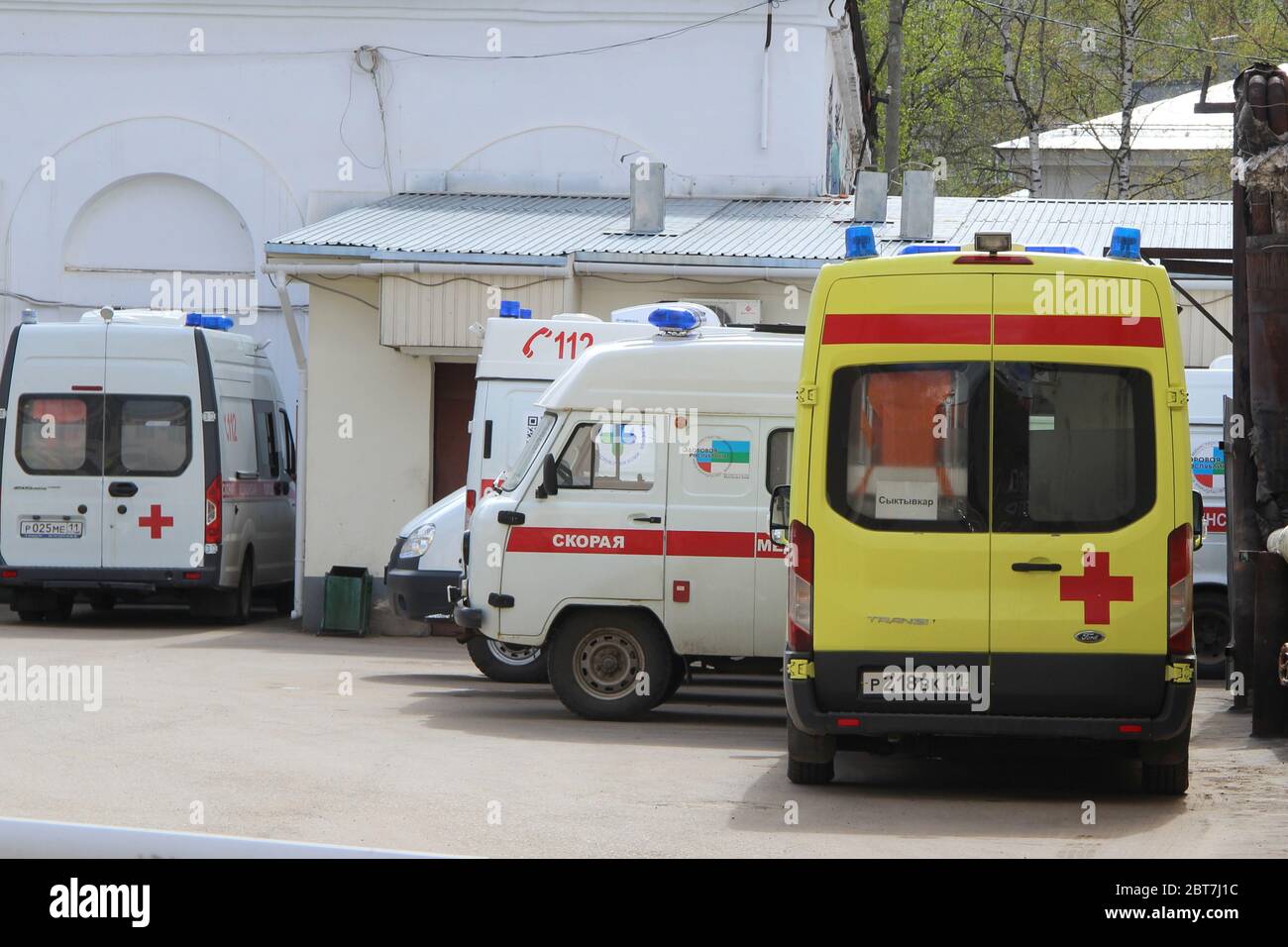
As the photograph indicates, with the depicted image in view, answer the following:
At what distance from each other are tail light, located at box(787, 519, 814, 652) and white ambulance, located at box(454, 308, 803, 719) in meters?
3.14

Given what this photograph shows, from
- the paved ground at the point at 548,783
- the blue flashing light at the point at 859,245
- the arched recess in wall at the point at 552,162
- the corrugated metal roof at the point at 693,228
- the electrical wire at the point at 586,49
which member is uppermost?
the electrical wire at the point at 586,49

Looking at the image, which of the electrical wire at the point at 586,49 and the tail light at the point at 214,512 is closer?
the tail light at the point at 214,512

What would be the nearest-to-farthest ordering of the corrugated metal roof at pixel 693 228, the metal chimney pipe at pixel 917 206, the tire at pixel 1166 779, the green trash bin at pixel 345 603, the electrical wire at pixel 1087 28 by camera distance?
the tire at pixel 1166 779 → the green trash bin at pixel 345 603 → the corrugated metal roof at pixel 693 228 → the metal chimney pipe at pixel 917 206 → the electrical wire at pixel 1087 28

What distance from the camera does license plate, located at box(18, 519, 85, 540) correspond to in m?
18.4

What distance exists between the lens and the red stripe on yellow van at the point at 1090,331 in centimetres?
848

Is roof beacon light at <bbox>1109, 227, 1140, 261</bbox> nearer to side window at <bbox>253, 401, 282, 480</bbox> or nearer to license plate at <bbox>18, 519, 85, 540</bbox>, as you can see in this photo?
license plate at <bbox>18, 519, 85, 540</bbox>

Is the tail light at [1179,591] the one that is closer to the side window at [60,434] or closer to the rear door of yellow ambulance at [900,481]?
the rear door of yellow ambulance at [900,481]

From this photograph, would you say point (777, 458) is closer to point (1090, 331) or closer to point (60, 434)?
point (1090, 331)

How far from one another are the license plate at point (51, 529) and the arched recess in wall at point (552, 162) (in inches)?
292

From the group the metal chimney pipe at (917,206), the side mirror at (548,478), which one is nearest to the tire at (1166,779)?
the side mirror at (548,478)

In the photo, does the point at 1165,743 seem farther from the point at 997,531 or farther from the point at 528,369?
the point at 528,369

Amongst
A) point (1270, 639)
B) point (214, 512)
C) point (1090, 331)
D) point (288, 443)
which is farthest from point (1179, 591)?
point (288, 443)

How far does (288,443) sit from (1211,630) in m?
11.1
